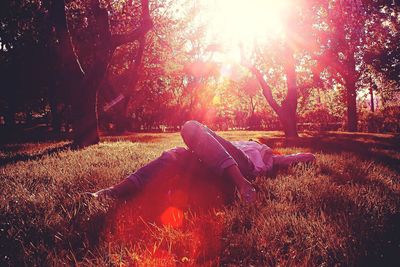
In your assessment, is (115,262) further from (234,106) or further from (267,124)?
(234,106)

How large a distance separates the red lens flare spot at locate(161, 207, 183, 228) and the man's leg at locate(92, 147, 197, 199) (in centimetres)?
52

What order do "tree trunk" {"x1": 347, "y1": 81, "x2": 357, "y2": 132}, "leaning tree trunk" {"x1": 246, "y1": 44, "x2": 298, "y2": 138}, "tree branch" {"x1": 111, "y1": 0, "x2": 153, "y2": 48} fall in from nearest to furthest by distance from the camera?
"tree branch" {"x1": 111, "y1": 0, "x2": 153, "y2": 48} < "leaning tree trunk" {"x1": 246, "y1": 44, "x2": 298, "y2": 138} < "tree trunk" {"x1": 347, "y1": 81, "x2": 357, "y2": 132}

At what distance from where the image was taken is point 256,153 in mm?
4113

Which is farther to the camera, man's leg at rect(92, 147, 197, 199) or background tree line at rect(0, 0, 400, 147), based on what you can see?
background tree line at rect(0, 0, 400, 147)

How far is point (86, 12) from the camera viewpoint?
56.7ft

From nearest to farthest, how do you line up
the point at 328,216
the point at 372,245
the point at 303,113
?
the point at 372,245
the point at 328,216
the point at 303,113

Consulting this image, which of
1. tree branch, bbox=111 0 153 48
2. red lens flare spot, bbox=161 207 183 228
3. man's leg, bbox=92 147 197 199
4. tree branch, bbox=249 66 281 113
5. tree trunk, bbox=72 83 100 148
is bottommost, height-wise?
red lens flare spot, bbox=161 207 183 228

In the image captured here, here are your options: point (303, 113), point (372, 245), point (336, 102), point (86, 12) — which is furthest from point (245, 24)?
point (303, 113)

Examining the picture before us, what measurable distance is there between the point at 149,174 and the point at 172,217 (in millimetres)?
A: 794

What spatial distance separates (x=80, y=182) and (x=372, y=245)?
11.2 ft

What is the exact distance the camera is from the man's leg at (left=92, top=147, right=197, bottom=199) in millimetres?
3145

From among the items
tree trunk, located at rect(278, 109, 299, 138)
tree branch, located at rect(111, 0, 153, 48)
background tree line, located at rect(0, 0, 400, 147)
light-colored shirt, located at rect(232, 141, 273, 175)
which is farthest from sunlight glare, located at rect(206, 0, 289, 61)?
light-colored shirt, located at rect(232, 141, 273, 175)

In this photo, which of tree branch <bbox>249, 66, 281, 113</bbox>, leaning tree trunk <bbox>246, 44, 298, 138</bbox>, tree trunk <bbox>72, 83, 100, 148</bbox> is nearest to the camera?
tree trunk <bbox>72, 83, 100, 148</bbox>

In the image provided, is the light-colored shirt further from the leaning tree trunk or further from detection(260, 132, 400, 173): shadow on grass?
the leaning tree trunk
